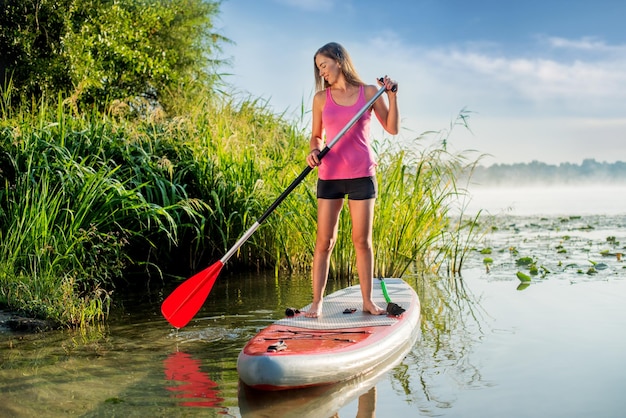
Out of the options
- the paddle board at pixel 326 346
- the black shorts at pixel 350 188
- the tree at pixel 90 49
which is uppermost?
the tree at pixel 90 49

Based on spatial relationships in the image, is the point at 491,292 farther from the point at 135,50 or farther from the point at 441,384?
the point at 135,50

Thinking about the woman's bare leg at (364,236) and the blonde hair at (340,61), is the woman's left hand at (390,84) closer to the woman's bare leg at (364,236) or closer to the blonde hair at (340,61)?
the blonde hair at (340,61)

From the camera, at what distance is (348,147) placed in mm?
4336

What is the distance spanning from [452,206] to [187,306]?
Answer: 3.38m

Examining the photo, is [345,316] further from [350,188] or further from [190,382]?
[190,382]

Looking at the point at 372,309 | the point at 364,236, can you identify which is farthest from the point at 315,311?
the point at 364,236

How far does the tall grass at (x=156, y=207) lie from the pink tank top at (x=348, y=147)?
2.09 meters

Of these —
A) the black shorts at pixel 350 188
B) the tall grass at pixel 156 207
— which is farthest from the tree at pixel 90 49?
the black shorts at pixel 350 188

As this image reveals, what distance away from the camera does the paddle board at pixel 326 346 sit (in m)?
3.39

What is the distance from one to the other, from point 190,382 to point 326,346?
2.39ft

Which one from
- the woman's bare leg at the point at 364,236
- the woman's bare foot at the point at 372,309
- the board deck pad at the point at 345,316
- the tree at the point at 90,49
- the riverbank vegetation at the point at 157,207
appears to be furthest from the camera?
the tree at the point at 90,49

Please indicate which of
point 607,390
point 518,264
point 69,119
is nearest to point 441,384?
point 607,390

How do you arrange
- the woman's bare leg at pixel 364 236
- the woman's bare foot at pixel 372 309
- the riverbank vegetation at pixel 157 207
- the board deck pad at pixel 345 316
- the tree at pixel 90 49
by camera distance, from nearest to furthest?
the board deck pad at pixel 345 316
the woman's bare leg at pixel 364 236
the woman's bare foot at pixel 372 309
the riverbank vegetation at pixel 157 207
the tree at pixel 90 49

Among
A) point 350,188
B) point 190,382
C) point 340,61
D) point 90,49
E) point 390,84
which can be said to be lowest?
point 190,382
